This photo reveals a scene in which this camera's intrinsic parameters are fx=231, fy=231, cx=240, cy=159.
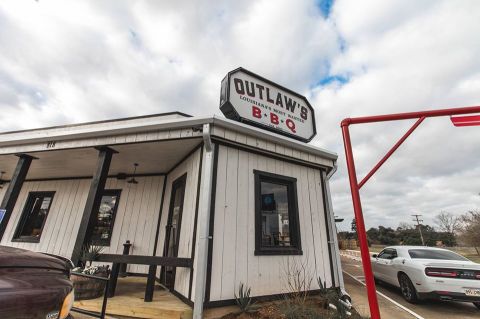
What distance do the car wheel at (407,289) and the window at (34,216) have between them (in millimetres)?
10693

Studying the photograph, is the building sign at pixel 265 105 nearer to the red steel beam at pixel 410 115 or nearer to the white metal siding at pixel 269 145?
the white metal siding at pixel 269 145

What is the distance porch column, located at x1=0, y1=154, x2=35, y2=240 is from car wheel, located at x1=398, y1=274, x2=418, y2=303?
30.0ft

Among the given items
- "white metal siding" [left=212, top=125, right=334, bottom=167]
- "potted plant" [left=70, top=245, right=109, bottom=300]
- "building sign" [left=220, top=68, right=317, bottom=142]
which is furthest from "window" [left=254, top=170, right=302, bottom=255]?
"potted plant" [left=70, top=245, right=109, bottom=300]

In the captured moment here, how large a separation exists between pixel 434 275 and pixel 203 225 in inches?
207

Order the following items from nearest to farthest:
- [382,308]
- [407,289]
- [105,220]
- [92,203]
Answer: [92,203] → [382,308] → [407,289] → [105,220]

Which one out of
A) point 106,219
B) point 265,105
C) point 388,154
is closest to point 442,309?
point 388,154

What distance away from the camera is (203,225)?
3826mm

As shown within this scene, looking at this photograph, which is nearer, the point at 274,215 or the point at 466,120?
the point at 466,120

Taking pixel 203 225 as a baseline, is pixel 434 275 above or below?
below

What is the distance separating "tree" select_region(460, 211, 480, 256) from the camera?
24.5 meters

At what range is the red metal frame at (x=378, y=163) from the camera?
82.7 inches

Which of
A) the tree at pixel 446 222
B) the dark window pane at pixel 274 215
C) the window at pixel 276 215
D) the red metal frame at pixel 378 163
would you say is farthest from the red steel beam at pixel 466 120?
the tree at pixel 446 222

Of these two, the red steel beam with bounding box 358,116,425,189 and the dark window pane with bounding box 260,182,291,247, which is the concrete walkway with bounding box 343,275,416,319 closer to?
the dark window pane with bounding box 260,182,291,247

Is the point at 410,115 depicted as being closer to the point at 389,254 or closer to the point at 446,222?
the point at 389,254
